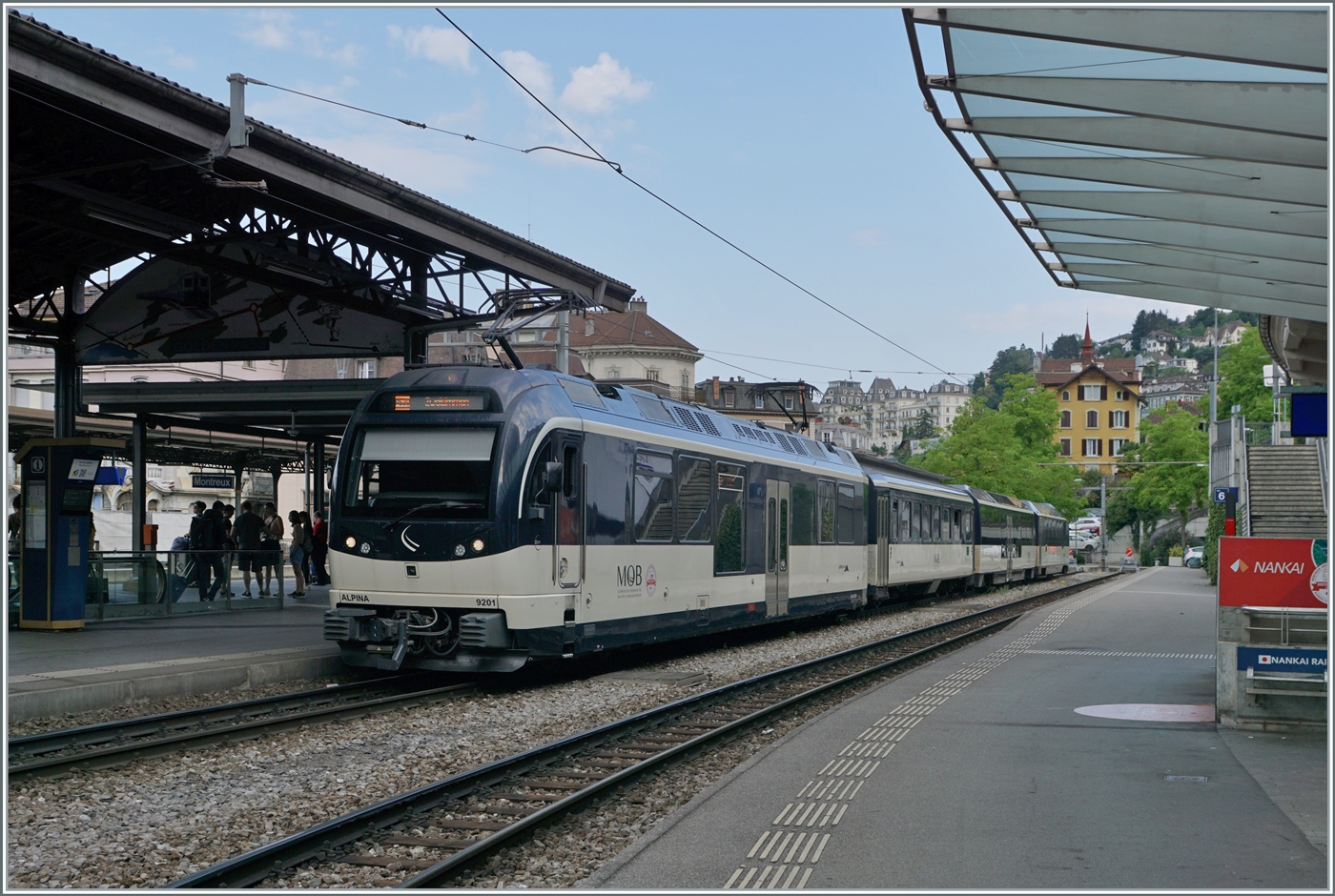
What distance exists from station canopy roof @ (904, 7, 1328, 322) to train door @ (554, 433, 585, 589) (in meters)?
4.74

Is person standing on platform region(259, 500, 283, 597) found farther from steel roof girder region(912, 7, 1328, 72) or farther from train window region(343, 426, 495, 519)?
steel roof girder region(912, 7, 1328, 72)

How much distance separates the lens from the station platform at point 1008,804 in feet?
19.7

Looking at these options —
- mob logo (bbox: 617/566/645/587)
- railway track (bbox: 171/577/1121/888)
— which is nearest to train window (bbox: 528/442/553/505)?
mob logo (bbox: 617/566/645/587)

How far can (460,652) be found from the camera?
12.3 metres

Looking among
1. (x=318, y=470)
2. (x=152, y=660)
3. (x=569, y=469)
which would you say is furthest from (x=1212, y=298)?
(x=318, y=470)

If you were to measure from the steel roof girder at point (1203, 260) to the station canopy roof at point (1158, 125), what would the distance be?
0.03m

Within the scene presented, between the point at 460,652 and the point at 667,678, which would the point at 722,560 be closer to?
the point at 667,678

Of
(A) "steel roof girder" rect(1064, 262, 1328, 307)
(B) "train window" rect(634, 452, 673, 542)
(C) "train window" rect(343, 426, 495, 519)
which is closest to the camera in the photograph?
(C) "train window" rect(343, 426, 495, 519)

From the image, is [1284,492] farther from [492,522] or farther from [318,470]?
[492,522]

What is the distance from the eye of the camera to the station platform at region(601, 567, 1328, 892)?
19.7 feet

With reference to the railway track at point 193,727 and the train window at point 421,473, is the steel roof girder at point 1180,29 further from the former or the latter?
the railway track at point 193,727

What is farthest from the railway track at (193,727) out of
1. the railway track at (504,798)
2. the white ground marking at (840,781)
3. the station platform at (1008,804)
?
the white ground marking at (840,781)

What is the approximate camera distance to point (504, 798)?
7.78 metres

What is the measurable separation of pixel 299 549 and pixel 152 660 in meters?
10.4
